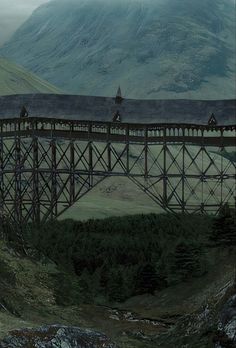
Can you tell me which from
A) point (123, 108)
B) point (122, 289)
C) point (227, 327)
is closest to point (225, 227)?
point (122, 289)

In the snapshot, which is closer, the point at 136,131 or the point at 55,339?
the point at 55,339

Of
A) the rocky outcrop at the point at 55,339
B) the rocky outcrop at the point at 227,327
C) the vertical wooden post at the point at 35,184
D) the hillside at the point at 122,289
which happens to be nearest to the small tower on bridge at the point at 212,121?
the hillside at the point at 122,289

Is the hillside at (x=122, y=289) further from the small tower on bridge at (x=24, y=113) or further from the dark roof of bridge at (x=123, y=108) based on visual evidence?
the dark roof of bridge at (x=123, y=108)

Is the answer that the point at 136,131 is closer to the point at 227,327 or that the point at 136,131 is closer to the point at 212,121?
the point at 212,121

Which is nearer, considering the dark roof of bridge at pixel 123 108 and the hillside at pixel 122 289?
the hillside at pixel 122 289

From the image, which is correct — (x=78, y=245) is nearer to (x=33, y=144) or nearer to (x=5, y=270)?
(x=33, y=144)

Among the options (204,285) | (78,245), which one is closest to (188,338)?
(204,285)
